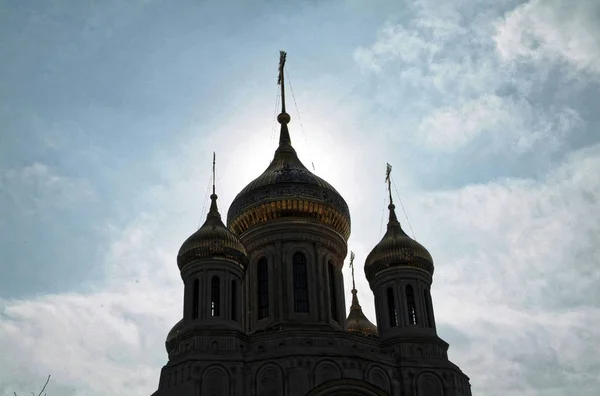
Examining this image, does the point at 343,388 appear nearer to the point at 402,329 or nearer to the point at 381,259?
the point at 402,329

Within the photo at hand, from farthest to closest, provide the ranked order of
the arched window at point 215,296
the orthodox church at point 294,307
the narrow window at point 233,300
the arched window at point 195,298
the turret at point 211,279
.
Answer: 1. the narrow window at point 233,300
2. the arched window at point 195,298
3. the arched window at point 215,296
4. the turret at point 211,279
5. the orthodox church at point 294,307

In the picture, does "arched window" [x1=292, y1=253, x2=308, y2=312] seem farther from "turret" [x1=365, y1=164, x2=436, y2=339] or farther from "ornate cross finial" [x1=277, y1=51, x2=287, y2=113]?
"ornate cross finial" [x1=277, y1=51, x2=287, y2=113]

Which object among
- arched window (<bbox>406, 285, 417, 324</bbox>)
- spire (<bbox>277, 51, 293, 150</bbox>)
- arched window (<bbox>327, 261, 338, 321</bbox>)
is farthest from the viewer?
spire (<bbox>277, 51, 293, 150</bbox>)

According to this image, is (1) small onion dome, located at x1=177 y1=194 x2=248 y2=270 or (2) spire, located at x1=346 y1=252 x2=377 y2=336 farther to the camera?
(2) spire, located at x1=346 y1=252 x2=377 y2=336

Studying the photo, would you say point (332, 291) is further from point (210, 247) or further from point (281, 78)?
point (281, 78)

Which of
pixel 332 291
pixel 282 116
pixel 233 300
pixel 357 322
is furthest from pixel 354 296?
pixel 233 300

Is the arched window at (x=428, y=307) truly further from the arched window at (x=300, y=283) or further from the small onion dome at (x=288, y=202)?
the small onion dome at (x=288, y=202)

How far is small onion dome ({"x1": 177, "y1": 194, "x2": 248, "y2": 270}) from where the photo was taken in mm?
26984

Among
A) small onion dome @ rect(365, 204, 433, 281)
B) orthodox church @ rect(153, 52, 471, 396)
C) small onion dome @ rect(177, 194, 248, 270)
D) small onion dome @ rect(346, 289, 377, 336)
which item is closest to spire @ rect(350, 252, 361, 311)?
small onion dome @ rect(346, 289, 377, 336)

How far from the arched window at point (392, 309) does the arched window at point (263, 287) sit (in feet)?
14.6

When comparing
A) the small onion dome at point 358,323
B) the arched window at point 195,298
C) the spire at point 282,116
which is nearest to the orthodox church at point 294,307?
the arched window at point 195,298

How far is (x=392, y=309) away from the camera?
2803cm

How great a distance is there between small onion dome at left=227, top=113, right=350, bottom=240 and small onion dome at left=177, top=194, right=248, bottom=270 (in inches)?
117

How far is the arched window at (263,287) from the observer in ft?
95.3
